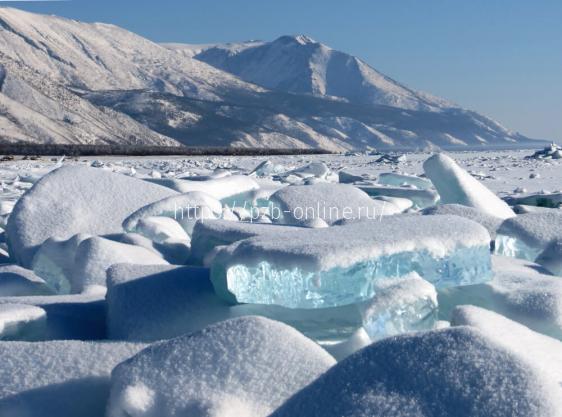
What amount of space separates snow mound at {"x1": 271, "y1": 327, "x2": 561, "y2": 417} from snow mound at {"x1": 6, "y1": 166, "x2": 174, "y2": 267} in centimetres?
194

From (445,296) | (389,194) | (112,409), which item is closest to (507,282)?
(445,296)

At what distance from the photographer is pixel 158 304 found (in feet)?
5.64

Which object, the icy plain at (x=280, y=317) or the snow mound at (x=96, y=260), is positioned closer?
the icy plain at (x=280, y=317)

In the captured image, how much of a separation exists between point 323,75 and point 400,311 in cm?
18746

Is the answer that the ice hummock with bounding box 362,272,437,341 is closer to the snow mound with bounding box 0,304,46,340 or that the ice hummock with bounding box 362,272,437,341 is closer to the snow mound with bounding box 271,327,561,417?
the snow mound with bounding box 271,327,561,417

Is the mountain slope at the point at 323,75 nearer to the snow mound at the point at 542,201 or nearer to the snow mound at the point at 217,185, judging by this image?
the snow mound at the point at 542,201

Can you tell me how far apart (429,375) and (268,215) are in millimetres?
3043

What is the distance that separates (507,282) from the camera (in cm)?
189

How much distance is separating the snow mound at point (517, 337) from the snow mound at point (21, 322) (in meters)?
0.91

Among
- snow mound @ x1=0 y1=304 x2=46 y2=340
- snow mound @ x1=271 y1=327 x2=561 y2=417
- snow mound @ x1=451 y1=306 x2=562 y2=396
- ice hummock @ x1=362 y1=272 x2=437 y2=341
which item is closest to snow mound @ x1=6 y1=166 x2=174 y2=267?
snow mound @ x1=0 y1=304 x2=46 y2=340

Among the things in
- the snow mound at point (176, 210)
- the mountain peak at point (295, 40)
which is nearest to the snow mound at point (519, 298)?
the snow mound at point (176, 210)

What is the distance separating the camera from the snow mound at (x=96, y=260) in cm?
216

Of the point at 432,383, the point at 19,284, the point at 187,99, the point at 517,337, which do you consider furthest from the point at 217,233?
the point at 187,99

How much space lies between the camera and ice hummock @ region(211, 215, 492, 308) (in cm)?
162
